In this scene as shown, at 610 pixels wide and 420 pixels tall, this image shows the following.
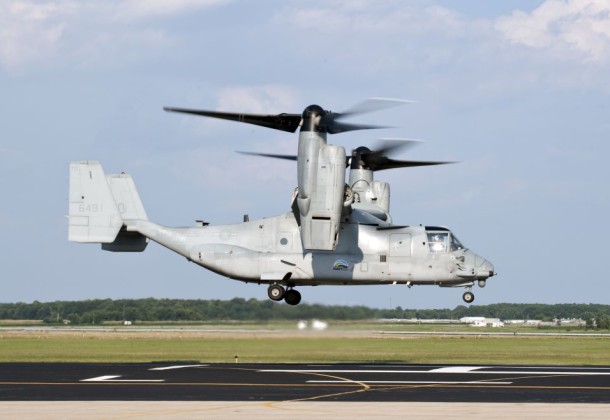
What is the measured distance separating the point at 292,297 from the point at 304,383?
414 inches

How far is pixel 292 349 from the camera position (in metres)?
35.4

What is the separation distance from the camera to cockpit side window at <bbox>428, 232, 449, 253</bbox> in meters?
40.9

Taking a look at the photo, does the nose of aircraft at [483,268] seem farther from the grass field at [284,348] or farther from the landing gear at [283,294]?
the landing gear at [283,294]

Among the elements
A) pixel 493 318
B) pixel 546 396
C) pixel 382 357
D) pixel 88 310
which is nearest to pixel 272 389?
pixel 546 396

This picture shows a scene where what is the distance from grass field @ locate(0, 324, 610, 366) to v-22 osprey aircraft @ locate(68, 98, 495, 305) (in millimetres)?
2857

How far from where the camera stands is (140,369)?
34.7 m

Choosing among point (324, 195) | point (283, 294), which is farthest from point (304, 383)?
point (283, 294)

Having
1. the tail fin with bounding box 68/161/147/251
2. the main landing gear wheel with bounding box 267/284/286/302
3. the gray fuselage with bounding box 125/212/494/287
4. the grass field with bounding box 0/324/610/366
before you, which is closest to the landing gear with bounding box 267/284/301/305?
the main landing gear wheel with bounding box 267/284/286/302

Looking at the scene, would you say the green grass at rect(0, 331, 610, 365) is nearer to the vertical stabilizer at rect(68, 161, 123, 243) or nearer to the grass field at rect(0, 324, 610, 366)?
the grass field at rect(0, 324, 610, 366)

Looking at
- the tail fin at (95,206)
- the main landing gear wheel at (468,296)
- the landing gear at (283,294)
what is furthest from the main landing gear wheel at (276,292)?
the main landing gear wheel at (468,296)

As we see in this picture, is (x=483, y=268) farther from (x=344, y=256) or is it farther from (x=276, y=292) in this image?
(x=276, y=292)

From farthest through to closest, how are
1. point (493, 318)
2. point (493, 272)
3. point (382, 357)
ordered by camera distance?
point (493, 318), point (382, 357), point (493, 272)

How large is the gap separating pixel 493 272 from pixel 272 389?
1644 cm
